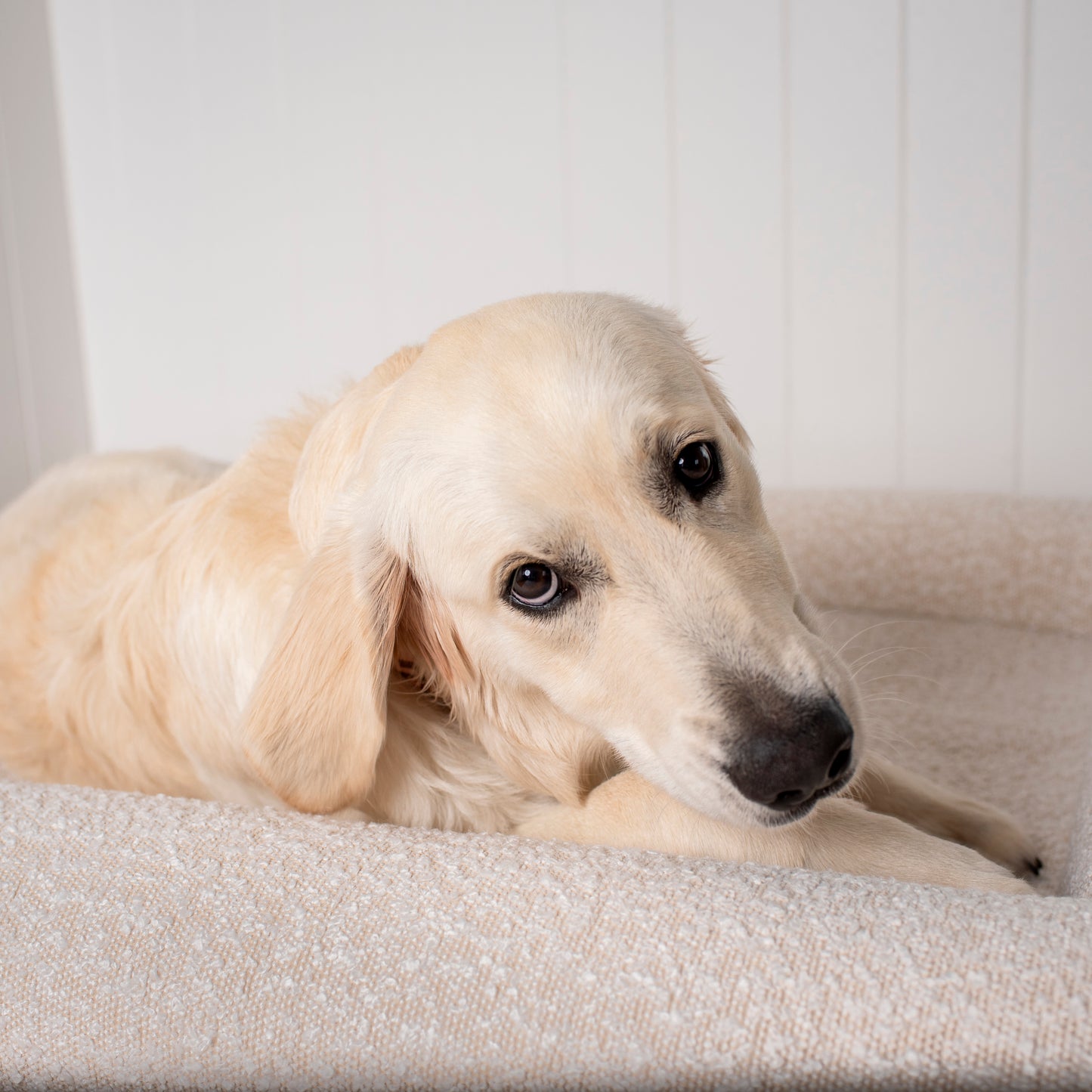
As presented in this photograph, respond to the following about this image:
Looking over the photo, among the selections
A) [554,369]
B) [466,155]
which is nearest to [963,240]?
[466,155]

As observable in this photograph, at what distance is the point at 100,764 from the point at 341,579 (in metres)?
0.61

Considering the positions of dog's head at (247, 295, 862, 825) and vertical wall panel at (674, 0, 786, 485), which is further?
vertical wall panel at (674, 0, 786, 485)

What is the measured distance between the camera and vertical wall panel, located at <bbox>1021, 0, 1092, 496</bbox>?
2.56 m

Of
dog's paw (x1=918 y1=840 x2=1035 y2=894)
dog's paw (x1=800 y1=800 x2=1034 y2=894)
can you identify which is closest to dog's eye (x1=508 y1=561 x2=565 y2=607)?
dog's paw (x1=800 y1=800 x2=1034 y2=894)

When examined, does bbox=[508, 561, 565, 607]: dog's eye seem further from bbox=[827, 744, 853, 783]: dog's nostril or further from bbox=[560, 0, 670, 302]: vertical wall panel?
bbox=[560, 0, 670, 302]: vertical wall panel

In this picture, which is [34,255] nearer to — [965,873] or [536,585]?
[536,585]

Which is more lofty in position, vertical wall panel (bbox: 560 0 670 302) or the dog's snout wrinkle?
vertical wall panel (bbox: 560 0 670 302)

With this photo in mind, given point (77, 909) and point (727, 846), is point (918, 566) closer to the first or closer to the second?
point (727, 846)

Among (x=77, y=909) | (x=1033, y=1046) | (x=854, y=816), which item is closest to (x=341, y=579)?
(x=77, y=909)

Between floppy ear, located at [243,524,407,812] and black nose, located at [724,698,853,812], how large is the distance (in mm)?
479

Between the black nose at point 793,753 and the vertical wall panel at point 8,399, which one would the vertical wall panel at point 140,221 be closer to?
the vertical wall panel at point 8,399

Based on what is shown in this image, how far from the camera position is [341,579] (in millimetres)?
1307

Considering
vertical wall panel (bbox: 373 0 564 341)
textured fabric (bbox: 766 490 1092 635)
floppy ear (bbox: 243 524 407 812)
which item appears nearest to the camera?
floppy ear (bbox: 243 524 407 812)

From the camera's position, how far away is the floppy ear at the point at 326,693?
1.28m
